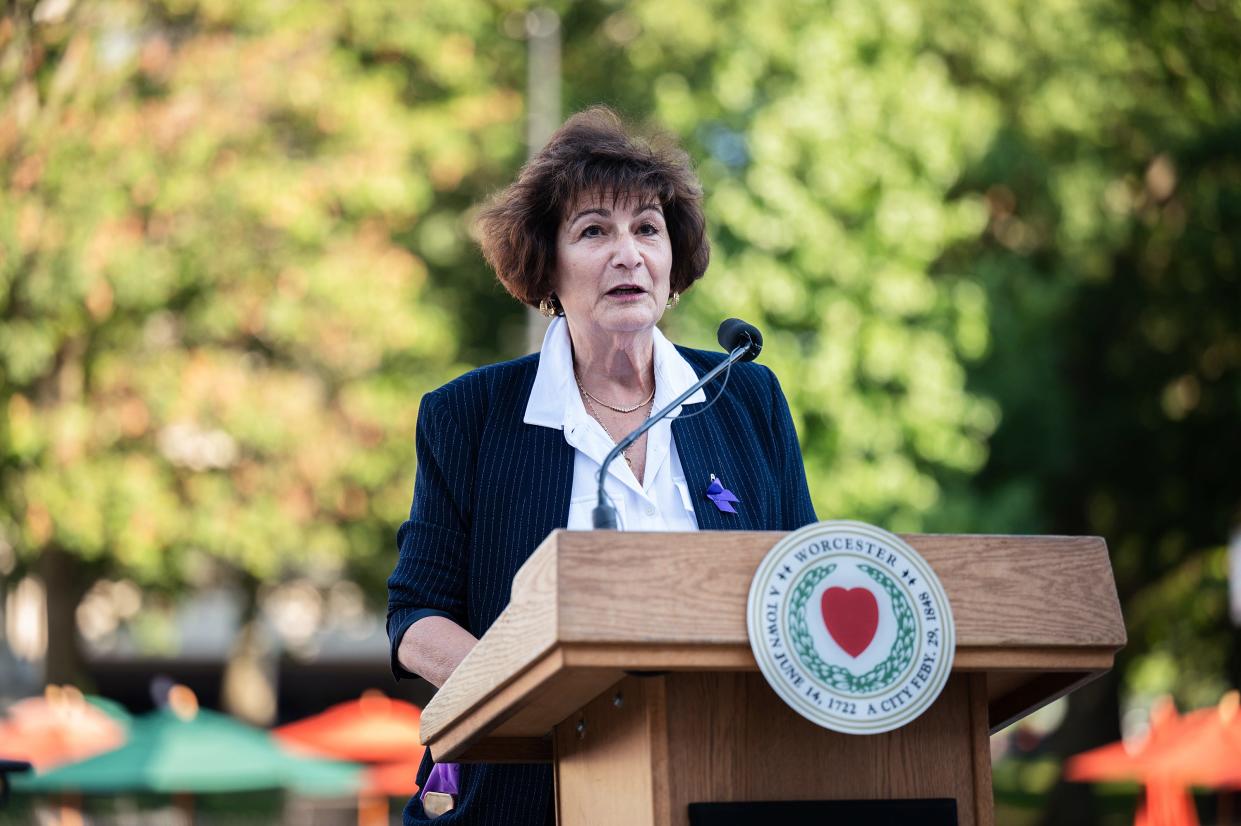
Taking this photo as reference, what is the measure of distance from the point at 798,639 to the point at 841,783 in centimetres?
31

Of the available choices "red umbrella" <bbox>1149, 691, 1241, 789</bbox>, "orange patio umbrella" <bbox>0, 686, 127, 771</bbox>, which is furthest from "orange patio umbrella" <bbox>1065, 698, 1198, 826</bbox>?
"orange patio umbrella" <bbox>0, 686, 127, 771</bbox>

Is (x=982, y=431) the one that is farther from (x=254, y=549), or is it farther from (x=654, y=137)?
(x=654, y=137)

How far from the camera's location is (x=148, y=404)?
16.8 meters

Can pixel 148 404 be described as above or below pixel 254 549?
above

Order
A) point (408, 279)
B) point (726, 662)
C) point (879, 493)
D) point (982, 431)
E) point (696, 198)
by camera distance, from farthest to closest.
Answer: point (408, 279) < point (982, 431) < point (879, 493) < point (696, 198) < point (726, 662)

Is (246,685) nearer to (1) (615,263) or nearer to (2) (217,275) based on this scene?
(2) (217,275)

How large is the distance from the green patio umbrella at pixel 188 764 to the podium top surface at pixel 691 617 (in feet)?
39.3

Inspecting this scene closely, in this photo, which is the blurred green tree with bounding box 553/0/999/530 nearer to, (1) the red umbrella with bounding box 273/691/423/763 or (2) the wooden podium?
(1) the red umbrella with bounding box 273/691/423/763

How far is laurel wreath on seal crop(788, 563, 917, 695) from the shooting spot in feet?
6.87

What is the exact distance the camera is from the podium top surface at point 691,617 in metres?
2.05

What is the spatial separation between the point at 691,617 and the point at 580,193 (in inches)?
50.0

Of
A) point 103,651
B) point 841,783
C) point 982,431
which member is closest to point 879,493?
point 982,431

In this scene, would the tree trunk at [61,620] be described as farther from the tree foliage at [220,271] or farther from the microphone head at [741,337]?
the microphone head at [741,337]

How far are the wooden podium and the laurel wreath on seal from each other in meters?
0.06
